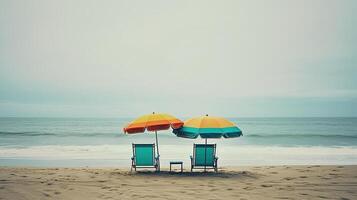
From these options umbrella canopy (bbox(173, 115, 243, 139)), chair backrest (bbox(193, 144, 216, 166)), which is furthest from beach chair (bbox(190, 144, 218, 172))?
umbrella canopy (bbox(173, 115, 243, 139))

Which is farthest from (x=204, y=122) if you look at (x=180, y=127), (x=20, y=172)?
(x=20, y=172)

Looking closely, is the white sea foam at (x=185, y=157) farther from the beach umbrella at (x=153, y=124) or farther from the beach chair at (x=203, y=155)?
the beach umbrella at (x=153, y=124)

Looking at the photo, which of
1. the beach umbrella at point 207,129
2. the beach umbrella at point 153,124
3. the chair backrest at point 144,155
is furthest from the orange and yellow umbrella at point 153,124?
the chair backrest at point 144,155

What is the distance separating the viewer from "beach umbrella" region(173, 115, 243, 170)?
8781mm

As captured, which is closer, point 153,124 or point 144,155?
point 153,124

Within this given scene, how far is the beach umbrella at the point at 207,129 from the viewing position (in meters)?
8.78

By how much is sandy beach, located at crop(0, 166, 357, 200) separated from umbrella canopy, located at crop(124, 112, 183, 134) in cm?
125

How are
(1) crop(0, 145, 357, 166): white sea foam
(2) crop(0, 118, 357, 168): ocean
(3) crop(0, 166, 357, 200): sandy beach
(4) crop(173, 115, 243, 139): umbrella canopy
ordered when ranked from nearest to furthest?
(3) crop(0, 166, 357, 200): sandy beach → (4) crop(173, 115, 243, 139): umbrella canopy → (1) crop(0, 145, 357, 166): white sea foam → (2) crop(0, 118, 357, 168): ocean

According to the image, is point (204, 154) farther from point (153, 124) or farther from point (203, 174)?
point (153, 124)

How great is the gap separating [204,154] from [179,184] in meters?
1.85

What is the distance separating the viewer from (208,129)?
880cm

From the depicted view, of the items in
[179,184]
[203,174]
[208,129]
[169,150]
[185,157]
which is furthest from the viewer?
[169,150]

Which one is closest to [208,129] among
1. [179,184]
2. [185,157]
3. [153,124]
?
[153,124]

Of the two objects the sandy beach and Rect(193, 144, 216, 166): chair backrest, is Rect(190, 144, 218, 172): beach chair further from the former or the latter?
the sandy beach
